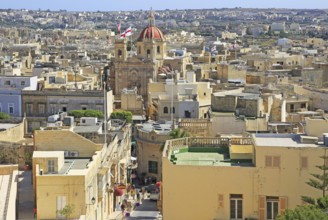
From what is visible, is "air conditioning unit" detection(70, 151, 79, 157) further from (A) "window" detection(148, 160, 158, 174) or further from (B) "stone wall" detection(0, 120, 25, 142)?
(A) "window" detection(148, 160, 158, 174)

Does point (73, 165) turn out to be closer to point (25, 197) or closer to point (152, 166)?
point (25, 197)

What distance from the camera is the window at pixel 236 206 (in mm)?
18969

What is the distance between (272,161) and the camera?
62.3 feet

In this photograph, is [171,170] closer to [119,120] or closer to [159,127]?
[159,127]

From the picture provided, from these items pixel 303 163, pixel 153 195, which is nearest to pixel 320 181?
pixel 303 163

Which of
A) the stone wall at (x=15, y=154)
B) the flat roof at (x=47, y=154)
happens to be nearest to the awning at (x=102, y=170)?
the flat roof at (x=47, y=154)

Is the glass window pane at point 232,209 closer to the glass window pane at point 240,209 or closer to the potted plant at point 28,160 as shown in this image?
the glass window pane at point 240,209

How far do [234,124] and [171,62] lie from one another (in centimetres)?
3175

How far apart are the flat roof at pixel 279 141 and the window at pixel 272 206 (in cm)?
138

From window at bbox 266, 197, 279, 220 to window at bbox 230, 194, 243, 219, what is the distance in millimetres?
666

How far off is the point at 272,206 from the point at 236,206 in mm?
894

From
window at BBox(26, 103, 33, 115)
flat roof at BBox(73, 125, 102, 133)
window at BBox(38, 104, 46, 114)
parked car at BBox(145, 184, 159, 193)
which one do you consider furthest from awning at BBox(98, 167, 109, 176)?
window at BBox(26, 103, 33, 115)

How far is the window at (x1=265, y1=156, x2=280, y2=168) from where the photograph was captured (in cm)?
1898

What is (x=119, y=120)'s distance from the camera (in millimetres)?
43719
